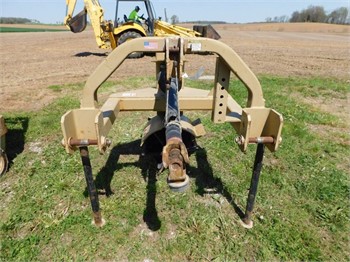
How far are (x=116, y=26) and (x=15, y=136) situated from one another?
8619 mm

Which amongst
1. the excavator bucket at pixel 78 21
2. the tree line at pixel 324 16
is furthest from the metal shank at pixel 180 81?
the tree line at pixel 324 16

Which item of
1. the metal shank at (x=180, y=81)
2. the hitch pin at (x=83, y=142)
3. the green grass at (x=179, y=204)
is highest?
the metal shank at (x=180, y=81)

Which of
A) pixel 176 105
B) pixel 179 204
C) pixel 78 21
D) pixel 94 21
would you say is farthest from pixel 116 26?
pixel 176 105

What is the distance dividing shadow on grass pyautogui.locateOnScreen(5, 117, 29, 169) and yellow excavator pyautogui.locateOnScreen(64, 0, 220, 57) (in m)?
7.16

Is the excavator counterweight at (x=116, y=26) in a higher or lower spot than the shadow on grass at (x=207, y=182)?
higher

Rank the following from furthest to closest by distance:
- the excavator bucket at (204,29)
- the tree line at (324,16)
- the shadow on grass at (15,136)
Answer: the tree line at (324,16) → the excavator bucket at (204,29) → the shadow on grass at (15,136)

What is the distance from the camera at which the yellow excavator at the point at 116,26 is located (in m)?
11.3

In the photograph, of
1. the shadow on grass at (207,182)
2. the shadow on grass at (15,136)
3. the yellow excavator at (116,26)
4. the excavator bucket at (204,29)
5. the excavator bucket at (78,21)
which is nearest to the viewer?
the shadow on grass at (207,182)

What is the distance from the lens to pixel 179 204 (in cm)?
290

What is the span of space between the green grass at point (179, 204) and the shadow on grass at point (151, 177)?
0.01 metres

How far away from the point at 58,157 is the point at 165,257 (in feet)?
7.38

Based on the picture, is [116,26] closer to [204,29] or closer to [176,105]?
[204,29]

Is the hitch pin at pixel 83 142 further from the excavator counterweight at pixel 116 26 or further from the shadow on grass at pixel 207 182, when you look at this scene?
the excavator counterweight at pixel 116 26

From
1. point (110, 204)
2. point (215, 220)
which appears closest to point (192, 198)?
point (215, 220)
